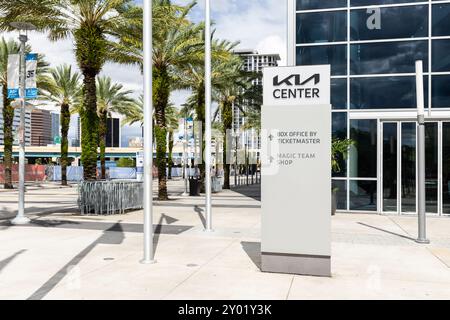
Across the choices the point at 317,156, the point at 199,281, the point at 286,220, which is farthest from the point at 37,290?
the point at 317,156

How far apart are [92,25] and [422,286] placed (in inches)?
585

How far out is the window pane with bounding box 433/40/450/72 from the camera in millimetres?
15797

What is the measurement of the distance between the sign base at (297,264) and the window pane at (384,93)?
1096cm

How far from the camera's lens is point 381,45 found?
16.6m

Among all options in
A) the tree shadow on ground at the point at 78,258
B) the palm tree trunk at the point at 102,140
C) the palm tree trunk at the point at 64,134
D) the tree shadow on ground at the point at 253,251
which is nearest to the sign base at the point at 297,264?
the tree shadow on ground at the point at 253,251

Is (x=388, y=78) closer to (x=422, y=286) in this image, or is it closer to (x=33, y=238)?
(x=422, y=286)

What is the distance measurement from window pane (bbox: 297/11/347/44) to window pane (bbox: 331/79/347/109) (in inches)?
69.8

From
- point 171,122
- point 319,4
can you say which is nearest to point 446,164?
point 319,4

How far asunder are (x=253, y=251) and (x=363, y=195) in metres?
8.78

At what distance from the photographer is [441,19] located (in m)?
16.0

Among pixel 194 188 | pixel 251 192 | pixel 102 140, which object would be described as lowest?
pixel 251 192

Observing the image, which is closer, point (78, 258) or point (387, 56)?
point (78, 258)

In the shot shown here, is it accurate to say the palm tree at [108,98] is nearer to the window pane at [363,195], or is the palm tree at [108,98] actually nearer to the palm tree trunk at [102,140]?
the palm tree trunk at [102,140]

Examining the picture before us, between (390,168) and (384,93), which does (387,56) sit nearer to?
(384,93)
